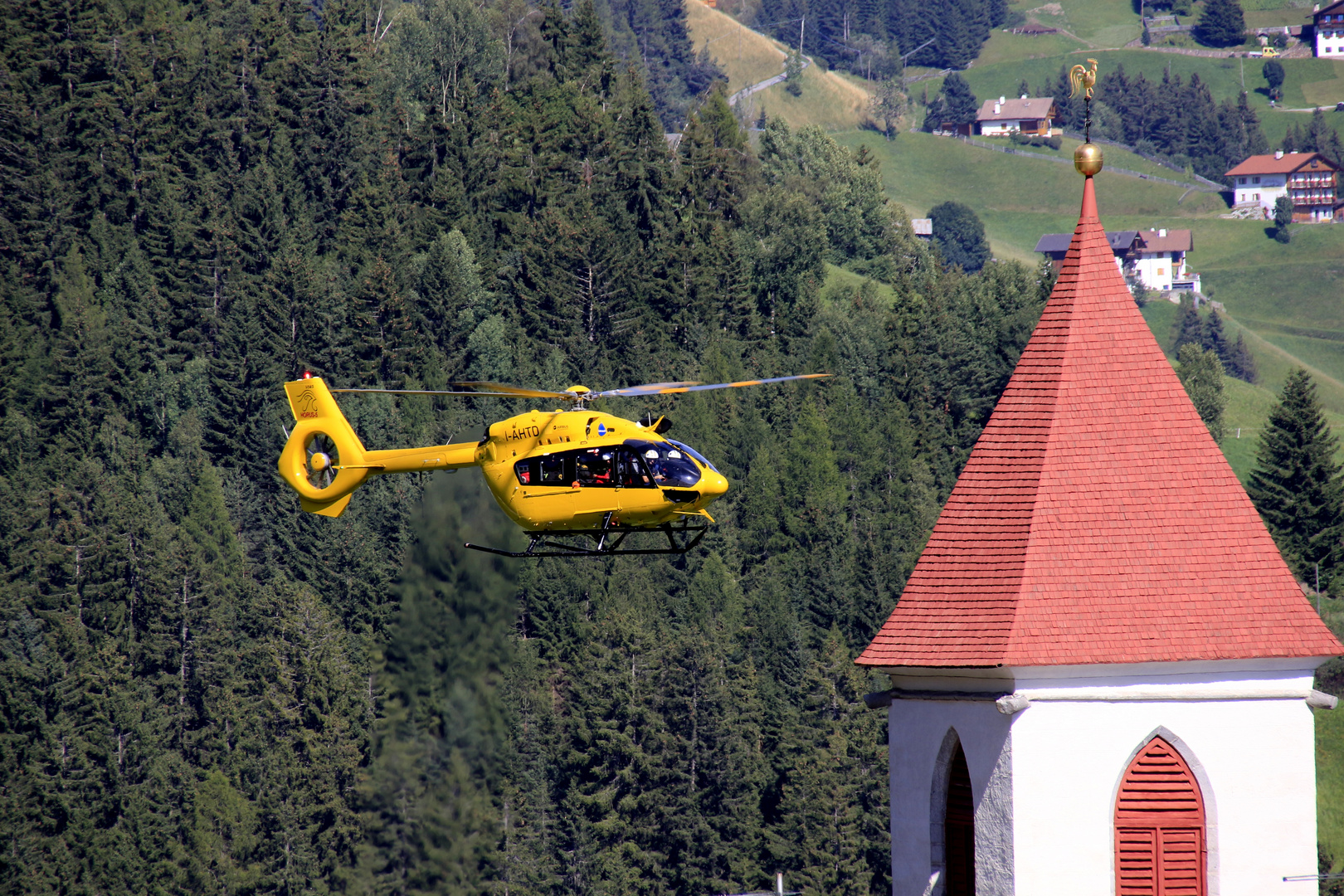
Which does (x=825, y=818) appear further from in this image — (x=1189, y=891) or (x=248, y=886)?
(x=1189, y=891)

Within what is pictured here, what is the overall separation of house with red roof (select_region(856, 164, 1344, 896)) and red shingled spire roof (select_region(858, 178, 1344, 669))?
3 centimetres

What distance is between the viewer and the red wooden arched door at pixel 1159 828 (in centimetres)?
2580

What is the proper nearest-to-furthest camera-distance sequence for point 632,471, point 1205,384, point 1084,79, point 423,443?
point 632,471
point 1084,79
point 423,443
point 1205,384

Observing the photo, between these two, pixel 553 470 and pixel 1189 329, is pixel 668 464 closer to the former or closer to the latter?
pixel 553 470

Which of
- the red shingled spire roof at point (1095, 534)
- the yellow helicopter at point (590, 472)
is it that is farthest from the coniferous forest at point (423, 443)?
the red shingled spire roof at point (1095, 534)

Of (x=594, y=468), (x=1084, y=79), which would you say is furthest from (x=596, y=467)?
(x=1084, y=79)

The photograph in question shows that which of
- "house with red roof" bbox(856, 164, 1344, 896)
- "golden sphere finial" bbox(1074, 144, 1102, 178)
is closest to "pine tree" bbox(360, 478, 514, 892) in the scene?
"golden sphere finial" bbox(1074, 144, 1102, 178)

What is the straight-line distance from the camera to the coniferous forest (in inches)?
3031

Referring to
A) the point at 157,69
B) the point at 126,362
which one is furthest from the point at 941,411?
the point at 157,69

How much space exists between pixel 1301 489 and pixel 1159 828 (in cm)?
7278

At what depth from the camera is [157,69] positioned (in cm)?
13800

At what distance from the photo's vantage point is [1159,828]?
25.8 meters

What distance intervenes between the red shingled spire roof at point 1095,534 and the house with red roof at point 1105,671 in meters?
0.03

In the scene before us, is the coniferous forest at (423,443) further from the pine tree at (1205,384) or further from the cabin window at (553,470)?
the cabin window at (553,470)
